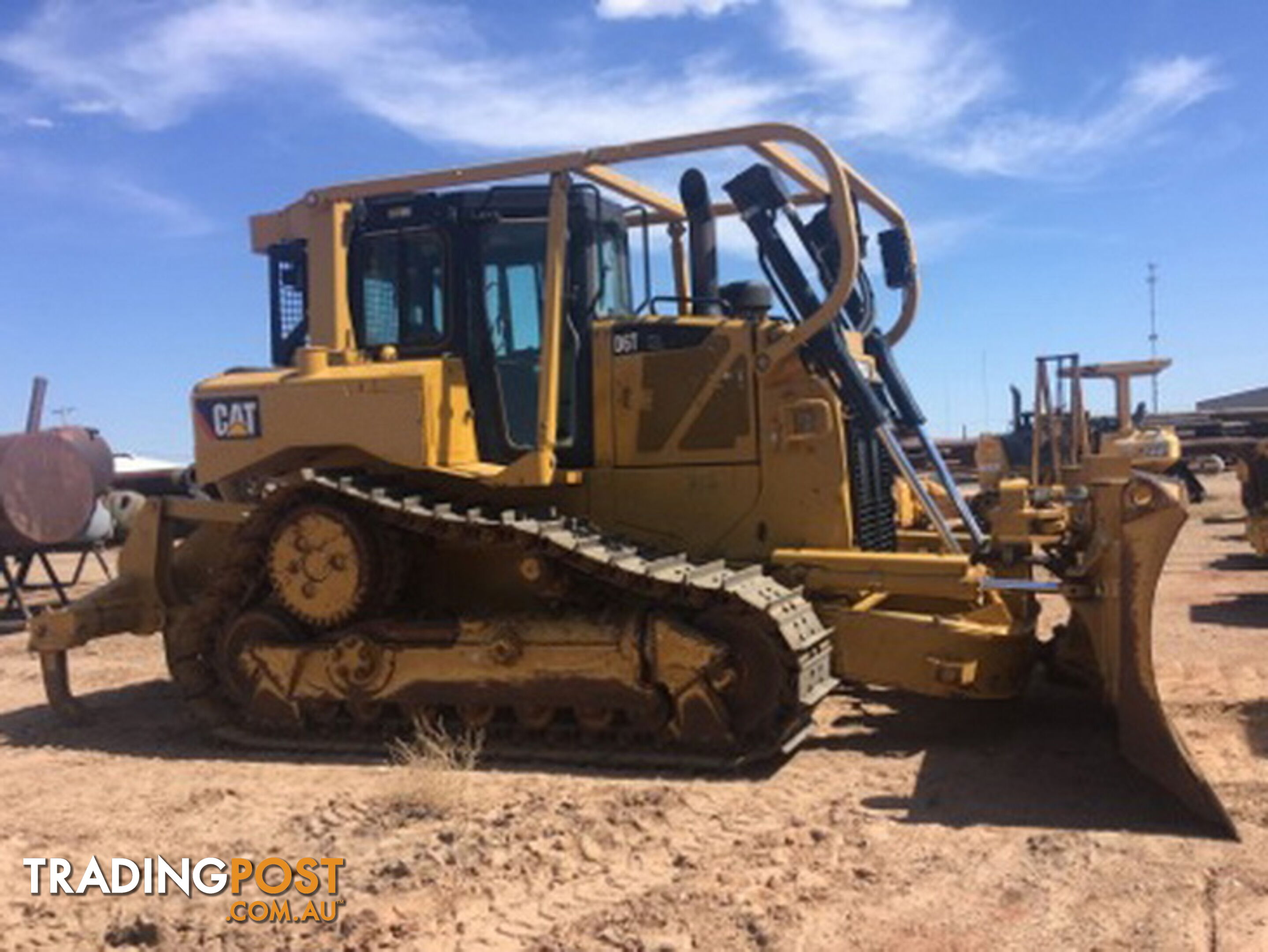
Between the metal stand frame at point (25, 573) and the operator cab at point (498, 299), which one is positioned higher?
the operator cab at point (498, 299)

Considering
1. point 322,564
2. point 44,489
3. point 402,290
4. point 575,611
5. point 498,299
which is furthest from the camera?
point 44,489

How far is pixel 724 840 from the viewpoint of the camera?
5121 mm

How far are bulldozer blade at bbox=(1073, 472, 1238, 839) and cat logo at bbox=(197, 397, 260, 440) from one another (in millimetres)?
4811

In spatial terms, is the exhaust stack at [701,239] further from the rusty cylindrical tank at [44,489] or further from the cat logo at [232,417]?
the rusty cylindrical tank at [44,489]

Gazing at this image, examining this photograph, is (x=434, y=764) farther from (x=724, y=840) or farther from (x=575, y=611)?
(x=724, y=840)

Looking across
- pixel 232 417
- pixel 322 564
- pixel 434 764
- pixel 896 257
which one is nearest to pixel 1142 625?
pixel 434 764

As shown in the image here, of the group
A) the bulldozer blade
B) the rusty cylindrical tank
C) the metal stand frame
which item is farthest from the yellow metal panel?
the rusty cylindrical tank

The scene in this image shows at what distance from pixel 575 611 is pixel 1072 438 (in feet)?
53.7

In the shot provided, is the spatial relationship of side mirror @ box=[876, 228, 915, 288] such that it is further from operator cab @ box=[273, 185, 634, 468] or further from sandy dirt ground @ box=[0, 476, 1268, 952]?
sandy dirt ground @ box=[0, 476, 1268, 952]

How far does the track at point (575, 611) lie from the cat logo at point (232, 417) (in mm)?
557

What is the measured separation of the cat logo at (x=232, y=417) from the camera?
24.0 feet

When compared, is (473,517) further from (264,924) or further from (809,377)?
(264,924)

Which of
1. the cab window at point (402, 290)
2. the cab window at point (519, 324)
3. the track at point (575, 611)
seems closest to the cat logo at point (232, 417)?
the track at point (575, 611)

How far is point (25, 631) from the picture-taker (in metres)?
13.7
